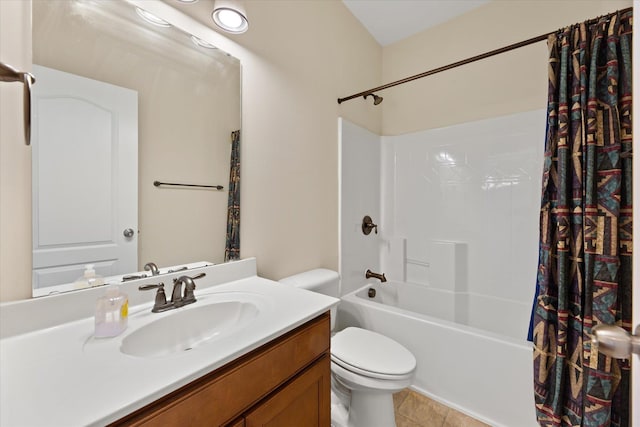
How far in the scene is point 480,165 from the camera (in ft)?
6.66

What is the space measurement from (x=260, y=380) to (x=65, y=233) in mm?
776

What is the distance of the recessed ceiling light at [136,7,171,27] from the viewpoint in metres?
0.99

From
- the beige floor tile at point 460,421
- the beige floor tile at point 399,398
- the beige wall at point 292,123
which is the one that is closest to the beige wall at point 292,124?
the beige wall at point 292,123

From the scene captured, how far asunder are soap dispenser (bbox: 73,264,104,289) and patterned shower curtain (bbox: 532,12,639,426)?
1.78m

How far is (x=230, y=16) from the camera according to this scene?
116 centimetres

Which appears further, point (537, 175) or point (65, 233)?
point (537, 175)

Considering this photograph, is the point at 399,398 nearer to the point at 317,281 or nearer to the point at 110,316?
the point at 317,281

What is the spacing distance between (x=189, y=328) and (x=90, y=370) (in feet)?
1.21

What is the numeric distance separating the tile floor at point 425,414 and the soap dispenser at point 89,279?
1590 millimetres

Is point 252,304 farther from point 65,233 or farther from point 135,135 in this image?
point 135,135

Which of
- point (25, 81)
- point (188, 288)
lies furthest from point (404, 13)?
point (188, 288)

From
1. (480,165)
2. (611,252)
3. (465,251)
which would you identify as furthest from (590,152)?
(465,251)

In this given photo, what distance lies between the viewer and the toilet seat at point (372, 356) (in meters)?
1.16

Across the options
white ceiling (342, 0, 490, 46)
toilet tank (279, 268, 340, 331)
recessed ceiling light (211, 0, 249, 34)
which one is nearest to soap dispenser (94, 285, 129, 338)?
toilet tank (279, 268, 340, 331)
